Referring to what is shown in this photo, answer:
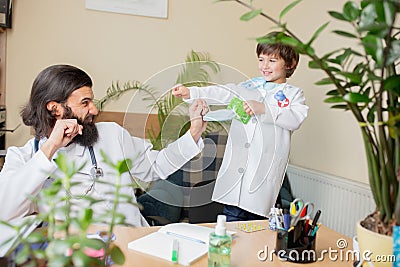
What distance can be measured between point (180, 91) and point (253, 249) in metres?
Answer: 0.58

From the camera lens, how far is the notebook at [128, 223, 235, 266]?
113 centimetres

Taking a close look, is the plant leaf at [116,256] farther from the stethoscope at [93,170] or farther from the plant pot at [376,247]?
the stethoscope at [93,170]

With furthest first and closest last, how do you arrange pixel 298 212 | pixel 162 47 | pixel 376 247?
pixel 162 47 < pixel 298 212 < pixel 376 247

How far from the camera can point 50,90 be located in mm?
1702

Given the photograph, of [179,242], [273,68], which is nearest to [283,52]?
[273,68]

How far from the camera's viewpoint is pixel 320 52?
2.80 m

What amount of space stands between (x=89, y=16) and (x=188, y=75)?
5.13 ft

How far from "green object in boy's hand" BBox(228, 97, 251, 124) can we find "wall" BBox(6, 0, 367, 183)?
1134 millimetres

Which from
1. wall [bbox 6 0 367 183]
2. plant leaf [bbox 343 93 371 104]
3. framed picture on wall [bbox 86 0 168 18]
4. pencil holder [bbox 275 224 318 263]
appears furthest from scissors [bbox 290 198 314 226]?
framed picture on wall [bbox 86 0 168 18]

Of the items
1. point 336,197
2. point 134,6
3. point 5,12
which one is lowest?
point 336,197

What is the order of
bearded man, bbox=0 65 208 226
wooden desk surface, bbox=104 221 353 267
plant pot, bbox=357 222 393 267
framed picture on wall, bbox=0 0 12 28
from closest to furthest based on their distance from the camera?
plant pot, bbox=357 222 393 267 → wooden desk surface, bbox=104 221 353 267 → bearded man, bbox=0 65 208 226 → framed picture on wall, bbox=0 0 12 28

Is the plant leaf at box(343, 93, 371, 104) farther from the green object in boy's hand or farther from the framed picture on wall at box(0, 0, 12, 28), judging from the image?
the framed picture on wall at box(0, 0, 12, 28)

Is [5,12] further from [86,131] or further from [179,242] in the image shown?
[179,242]

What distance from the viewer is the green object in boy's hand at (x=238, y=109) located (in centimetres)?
150
